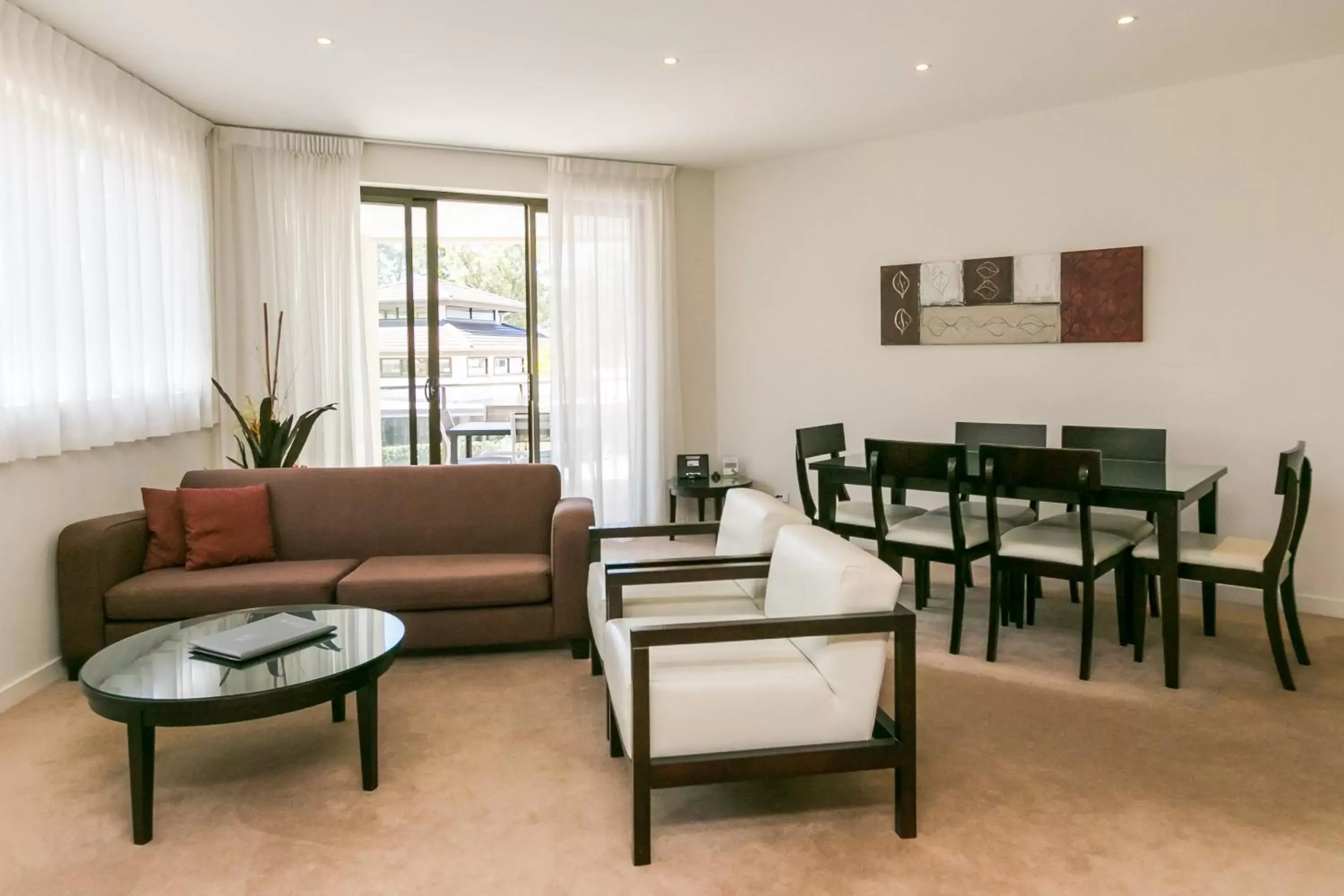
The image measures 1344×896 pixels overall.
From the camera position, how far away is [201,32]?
373 centimetres

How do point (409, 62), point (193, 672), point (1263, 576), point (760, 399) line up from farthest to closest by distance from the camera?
1. point (760, 399)
2. point (409, 62)
3. point (1263, 576)
4. point (193, 672)

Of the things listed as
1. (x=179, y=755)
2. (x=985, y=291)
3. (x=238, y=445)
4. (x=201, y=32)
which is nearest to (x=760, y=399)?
(x=985, y=291)

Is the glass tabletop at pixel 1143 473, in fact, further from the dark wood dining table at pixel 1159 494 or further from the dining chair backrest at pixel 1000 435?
the dining chair backrest at pixel 1000 435

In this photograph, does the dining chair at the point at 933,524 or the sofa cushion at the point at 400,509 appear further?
the sofa cushion at the point at 400,509

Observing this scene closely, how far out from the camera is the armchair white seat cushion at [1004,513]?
411 centimetres

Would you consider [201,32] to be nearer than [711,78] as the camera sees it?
Yes

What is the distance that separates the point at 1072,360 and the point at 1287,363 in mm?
977

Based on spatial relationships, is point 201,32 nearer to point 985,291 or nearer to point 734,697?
point 734,697

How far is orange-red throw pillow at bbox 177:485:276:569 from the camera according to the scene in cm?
374

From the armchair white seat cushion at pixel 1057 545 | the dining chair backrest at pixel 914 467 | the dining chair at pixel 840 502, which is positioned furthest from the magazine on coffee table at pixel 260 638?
the armchair white seat cushion at pixel 1057 545

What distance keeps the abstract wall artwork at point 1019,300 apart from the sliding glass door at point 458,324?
2.44 meters

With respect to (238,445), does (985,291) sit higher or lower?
higher

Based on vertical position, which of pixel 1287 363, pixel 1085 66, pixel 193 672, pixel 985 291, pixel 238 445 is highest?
pixel 1085 66

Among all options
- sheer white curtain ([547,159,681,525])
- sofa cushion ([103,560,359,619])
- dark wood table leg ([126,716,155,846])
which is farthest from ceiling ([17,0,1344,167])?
dark wood table leg ([126,716,155,846])
